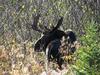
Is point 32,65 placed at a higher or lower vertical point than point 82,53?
lower

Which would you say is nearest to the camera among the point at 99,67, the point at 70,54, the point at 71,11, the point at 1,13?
the point at 99,67

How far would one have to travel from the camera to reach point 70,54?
10.3 meters

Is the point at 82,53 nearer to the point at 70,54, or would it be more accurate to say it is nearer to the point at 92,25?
the point at 92,25

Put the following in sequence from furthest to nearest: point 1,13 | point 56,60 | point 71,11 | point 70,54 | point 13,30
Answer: point 1,13, point 13,30, point 71,11, point 56,60, point 70,54

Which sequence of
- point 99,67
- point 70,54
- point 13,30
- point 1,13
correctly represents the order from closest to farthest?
point 99,67 < point 70,54 < point 13,30 < point 1,13

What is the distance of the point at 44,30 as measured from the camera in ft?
39.5

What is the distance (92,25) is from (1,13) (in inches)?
455

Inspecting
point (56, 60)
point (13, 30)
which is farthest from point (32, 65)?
point (13, 30)

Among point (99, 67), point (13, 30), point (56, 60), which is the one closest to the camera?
point (99, 67)

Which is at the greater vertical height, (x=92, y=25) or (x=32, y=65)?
(x=92, y=25)

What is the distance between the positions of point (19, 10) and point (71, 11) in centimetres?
235

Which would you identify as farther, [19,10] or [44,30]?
[19,10]

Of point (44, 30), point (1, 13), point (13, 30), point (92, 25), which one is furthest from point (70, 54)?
point (1, 13)

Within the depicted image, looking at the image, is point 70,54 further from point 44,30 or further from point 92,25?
point 92,25
